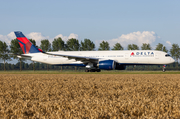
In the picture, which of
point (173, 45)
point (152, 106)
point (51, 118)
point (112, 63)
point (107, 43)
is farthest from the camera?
point (107, 43)

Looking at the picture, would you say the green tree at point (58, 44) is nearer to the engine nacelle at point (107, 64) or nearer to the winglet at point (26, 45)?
the winglet at point (26, 45)

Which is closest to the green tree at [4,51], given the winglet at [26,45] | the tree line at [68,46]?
the tree line at [68,46]

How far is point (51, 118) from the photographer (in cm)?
439

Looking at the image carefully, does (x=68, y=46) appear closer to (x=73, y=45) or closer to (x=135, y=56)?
(x=73, y=45)

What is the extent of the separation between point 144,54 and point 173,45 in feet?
110

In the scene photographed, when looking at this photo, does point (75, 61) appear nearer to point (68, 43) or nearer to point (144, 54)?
point (144, 54)

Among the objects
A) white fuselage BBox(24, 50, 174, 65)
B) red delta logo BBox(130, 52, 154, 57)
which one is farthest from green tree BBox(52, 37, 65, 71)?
red delta logo BBox(130, 52, 154, 57)

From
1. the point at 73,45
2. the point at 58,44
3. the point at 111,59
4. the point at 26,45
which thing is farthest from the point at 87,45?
the point at 111,59

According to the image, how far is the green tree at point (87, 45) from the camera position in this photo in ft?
219

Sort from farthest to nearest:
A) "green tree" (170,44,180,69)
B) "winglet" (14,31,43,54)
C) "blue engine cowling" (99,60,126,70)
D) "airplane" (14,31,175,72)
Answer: "green tree" (170,44,180,69)
"winglet" (14,31,43,54)
"airplane" (14,31,175,72)
"blue engine cowling" (99,60,126,70)

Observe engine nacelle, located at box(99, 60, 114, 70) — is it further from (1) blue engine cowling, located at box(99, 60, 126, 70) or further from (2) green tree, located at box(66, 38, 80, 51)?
(2) green tree, located at box(66, 38, 80, 51)

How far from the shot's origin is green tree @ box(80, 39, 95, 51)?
66812 millimetres

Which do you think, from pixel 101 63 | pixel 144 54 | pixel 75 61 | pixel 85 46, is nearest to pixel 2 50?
pixel 85 46

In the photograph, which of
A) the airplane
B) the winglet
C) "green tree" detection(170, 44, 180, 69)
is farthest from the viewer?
"green tree" detection(170, 44, 180, 69)
